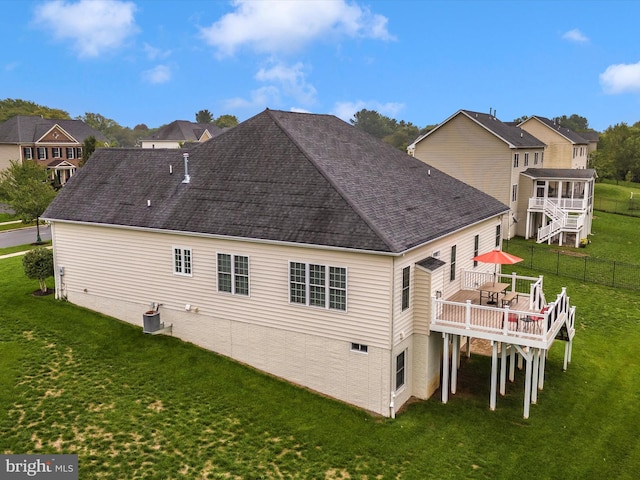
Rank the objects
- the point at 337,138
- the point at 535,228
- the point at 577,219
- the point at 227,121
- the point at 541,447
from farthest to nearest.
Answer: the point at 227,121 → the point at 535,228 → the point at 577,219 → the point at 337,138 → the point at 541,447

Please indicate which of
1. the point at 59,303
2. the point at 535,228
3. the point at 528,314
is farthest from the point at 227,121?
the point at 528,314

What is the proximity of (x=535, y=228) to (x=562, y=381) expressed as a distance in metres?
27.1

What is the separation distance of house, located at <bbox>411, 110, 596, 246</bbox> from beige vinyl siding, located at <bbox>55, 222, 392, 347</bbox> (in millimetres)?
28267

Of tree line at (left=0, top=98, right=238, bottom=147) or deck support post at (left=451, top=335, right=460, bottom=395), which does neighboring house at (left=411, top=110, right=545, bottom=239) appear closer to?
deck support post at (left=451, top=335, right=460, bottom=395)

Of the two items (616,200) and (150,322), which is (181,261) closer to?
(150,322)

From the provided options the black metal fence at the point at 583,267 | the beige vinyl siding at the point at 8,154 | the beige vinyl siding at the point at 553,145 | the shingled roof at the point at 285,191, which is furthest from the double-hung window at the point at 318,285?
the beige vinyl siding at the point at 8,154

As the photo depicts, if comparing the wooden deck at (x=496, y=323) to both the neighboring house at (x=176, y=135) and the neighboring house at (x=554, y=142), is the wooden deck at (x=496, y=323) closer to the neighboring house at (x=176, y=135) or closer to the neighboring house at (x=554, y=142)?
the neighboring house at (x=554, y=142)

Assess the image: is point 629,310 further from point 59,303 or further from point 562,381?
point 59,303

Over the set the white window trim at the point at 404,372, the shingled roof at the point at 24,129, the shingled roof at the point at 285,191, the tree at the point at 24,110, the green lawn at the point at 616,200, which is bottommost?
the white window trim at the point at 404,372

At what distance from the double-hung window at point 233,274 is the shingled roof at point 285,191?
870 millimetres

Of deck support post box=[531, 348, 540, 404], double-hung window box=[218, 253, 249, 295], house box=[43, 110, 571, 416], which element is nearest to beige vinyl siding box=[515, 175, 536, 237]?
house box=[43, 110, 571, 416]

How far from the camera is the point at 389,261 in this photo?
16406 millimetres

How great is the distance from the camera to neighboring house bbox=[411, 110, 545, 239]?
42.4 metres

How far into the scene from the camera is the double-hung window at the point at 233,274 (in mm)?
19141
